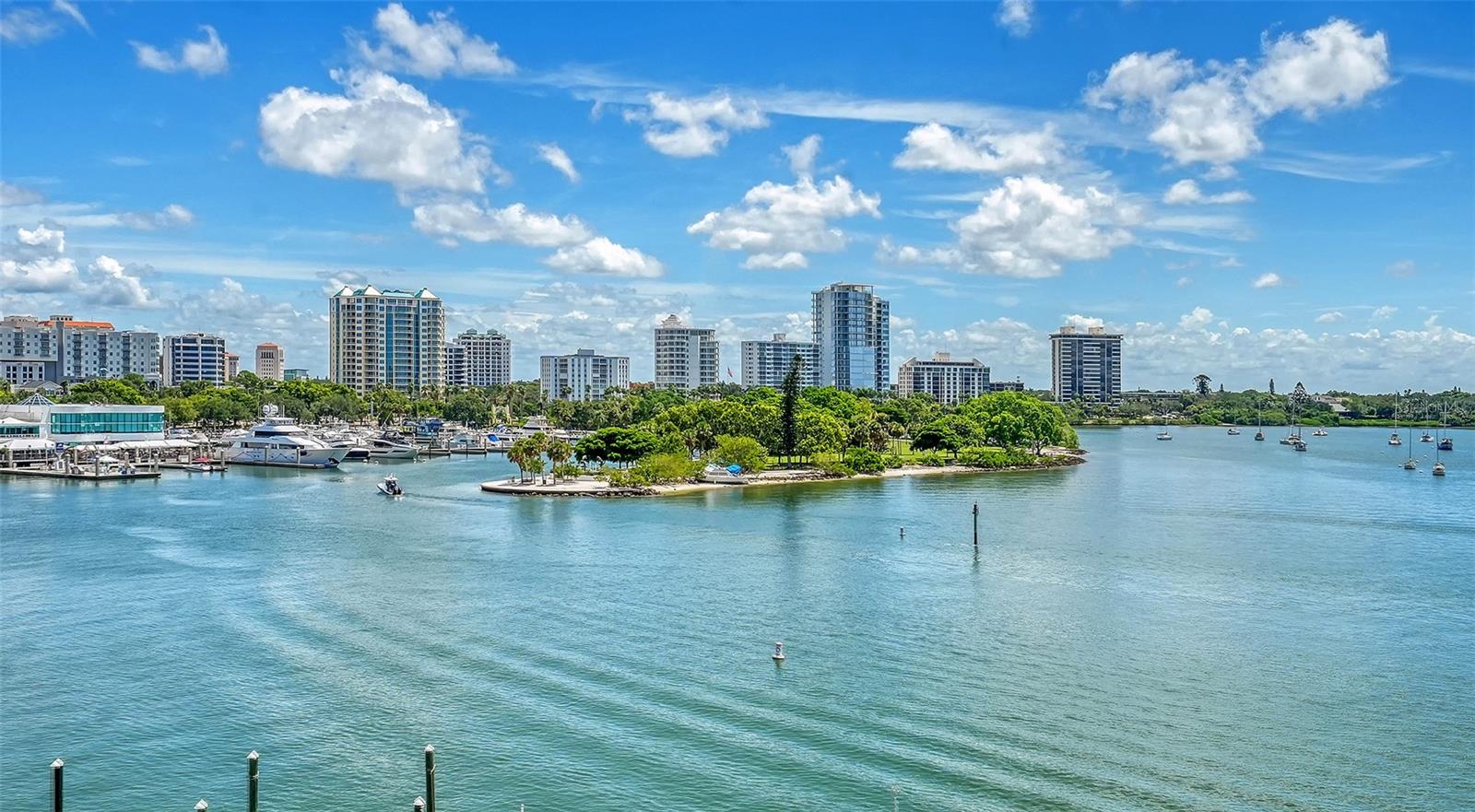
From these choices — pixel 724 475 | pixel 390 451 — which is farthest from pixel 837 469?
pixel 390 451

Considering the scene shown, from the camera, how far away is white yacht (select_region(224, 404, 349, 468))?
3634 inches

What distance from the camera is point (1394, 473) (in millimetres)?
88000

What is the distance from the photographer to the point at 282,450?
305 feet

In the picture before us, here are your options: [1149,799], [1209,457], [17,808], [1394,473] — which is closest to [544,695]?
[17,808]

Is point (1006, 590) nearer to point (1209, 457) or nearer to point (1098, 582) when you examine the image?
point (1098, 582)

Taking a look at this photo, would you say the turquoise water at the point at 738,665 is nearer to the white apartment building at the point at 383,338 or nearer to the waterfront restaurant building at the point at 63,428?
the waterfront restaurant building at the point at 63,428

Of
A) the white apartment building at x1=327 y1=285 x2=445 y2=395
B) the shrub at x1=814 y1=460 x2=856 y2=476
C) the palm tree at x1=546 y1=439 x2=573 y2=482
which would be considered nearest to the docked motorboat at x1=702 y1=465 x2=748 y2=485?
the shrub at x1=814 y1=460 x2=856 y2=476

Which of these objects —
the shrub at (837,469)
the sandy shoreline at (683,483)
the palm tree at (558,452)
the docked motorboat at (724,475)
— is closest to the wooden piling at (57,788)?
the sandy shoreline at (683,483)

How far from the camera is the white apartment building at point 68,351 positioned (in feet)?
574

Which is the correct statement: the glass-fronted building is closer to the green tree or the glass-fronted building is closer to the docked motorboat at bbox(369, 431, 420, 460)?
the docked motorboat at bbox(369, 431, 420, 460)

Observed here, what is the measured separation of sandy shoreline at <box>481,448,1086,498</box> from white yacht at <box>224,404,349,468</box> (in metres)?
27.7

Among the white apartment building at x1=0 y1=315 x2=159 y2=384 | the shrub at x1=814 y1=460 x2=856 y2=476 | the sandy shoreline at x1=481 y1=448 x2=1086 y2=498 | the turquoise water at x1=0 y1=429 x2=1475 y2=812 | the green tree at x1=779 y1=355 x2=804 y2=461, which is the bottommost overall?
the turquoise water at x1=0 y1=429 x2=1475 y2=812

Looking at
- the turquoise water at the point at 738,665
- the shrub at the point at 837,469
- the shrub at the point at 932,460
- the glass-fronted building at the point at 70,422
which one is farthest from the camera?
the shrub at the point at 932,460

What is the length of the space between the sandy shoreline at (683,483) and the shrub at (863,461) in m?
0.44
